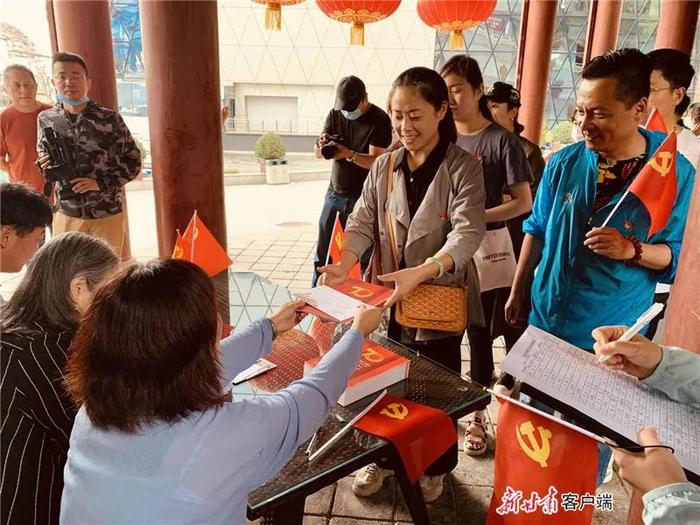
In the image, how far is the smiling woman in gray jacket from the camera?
1.72 meters

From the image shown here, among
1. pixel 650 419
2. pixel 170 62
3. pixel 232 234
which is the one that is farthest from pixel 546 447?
pixel 232 234

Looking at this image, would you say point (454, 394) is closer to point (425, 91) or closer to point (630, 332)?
point (630, 332)

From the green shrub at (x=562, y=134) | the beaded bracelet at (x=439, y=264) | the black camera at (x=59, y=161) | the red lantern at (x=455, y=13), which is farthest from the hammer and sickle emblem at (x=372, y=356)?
the green shrub at (x=562, y=134)

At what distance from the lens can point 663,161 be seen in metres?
1.50

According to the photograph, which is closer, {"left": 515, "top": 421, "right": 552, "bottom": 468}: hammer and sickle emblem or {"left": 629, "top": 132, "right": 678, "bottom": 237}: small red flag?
{"left": 515, "top": 421, "right": 552, "bottom": 468}: hammer and sickle emblem

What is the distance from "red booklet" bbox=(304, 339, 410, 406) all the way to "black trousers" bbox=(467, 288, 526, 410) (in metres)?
0.88

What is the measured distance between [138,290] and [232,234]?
6.01 metres

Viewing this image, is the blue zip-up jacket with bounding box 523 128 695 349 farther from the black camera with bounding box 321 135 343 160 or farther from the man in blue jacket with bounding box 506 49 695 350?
the black camera with bounding box 321 135 343 160

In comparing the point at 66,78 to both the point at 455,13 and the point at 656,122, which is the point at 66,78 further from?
the point at 455,13

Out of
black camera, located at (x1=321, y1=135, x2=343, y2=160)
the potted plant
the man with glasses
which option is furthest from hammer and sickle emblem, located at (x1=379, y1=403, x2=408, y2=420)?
the potted plant

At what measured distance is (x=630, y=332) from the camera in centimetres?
119

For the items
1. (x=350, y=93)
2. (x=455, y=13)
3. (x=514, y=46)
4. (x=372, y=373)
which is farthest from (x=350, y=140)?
(x=514, y=46)

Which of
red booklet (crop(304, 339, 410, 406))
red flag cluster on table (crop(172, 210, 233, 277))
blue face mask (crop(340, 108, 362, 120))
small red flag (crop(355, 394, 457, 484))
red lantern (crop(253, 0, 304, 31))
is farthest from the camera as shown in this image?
red lantern (crop(253, 0, 304, 31))

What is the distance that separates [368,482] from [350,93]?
8.03 feet
